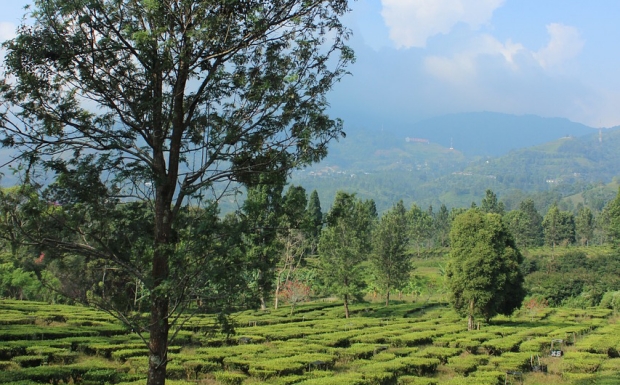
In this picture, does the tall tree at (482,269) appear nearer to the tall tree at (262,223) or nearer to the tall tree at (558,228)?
the tall tree at (262,223)

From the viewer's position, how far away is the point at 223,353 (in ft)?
64.1

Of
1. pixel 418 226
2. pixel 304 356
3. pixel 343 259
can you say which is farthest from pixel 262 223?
pixel 418 226

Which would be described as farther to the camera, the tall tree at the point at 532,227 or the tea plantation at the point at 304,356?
the tall tree at the point at 532,227

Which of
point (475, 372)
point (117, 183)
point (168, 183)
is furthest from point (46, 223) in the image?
point (475, 372)

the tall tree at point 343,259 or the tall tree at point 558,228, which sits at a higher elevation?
the tall tree at point 558,228

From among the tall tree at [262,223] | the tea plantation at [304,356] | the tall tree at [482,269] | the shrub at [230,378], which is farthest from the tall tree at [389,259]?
the tall tree at [262,223]

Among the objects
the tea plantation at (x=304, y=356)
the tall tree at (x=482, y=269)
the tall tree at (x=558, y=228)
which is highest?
the tall tree at (x=558, y=228)

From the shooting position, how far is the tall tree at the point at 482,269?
109 ft

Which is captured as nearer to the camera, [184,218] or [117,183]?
[117,183]

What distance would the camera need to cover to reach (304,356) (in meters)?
19.2

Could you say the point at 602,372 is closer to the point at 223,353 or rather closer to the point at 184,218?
the point at 223,353

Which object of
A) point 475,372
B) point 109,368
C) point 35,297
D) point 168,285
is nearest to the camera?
point 168,285

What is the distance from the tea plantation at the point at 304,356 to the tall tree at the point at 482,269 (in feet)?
10.3

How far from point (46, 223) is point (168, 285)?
220 centimetres
